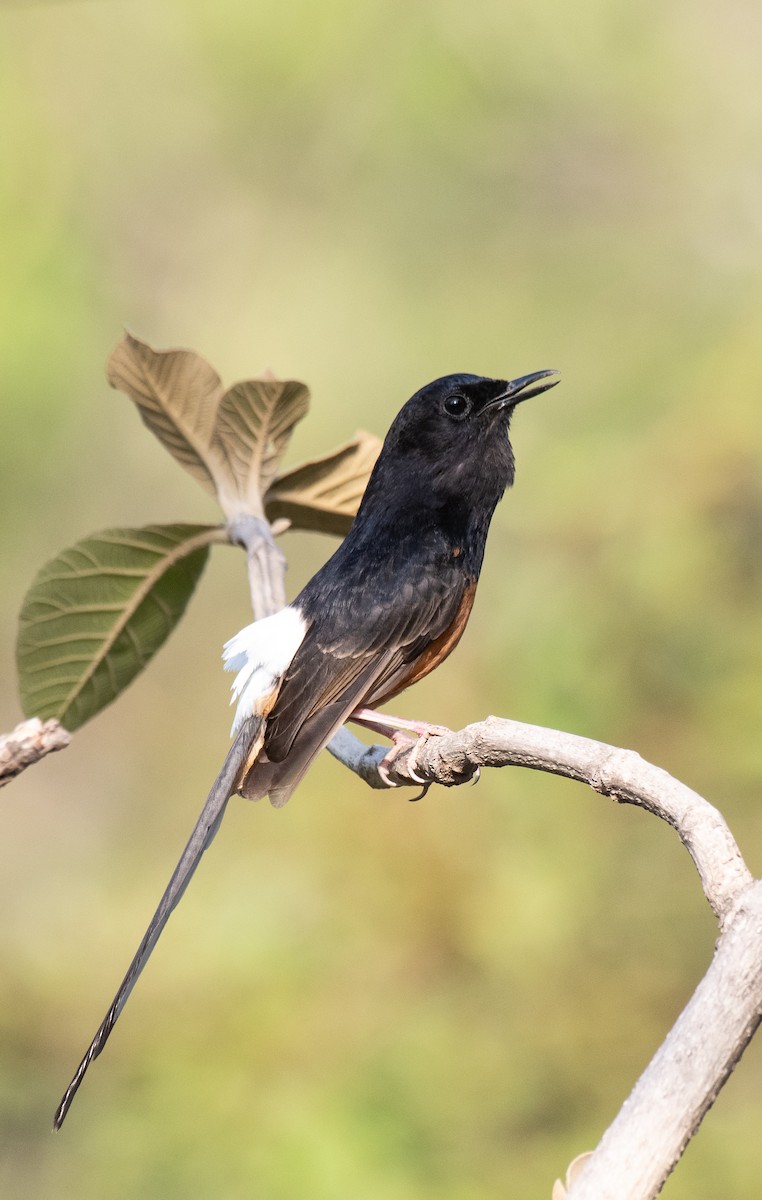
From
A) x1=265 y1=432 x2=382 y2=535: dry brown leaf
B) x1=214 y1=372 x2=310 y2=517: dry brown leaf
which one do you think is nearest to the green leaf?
x1=214 y1=372 x2=310 y2=517: dry brown leaf

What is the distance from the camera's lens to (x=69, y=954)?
542 centimetres

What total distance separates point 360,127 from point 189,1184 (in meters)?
7.16

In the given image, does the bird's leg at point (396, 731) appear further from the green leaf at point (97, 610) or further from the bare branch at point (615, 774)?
the green leaf at point (97, 610)

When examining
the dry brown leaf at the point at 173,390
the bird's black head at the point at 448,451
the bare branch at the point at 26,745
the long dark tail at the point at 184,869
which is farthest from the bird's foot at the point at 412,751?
the dry brown leaf at the point at 173,390

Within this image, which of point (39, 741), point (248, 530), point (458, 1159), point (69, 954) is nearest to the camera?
point (39, 741)

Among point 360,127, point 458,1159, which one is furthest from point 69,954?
point 360,127

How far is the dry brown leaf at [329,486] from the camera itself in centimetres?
314

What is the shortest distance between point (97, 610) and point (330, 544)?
12.5ft

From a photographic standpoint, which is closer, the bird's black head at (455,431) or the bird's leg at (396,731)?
the bird's leg at (396,731)

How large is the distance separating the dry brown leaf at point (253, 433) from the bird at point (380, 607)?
289mm

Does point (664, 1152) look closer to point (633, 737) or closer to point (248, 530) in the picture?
point (248, 530)

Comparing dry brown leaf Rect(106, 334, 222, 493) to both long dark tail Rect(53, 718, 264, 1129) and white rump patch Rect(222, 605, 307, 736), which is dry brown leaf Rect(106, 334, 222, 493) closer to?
white rump patch Rect(222, 605, 307, 736)

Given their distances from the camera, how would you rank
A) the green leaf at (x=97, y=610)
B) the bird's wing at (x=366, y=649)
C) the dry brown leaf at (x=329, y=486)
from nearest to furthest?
1. the bird's wing at (x=366, y=649)
2. the green leaf at (x=97, y=610)
3. the dry brown leaf at (x=329, y=486)

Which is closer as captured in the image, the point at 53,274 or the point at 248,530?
the point at 248,530
